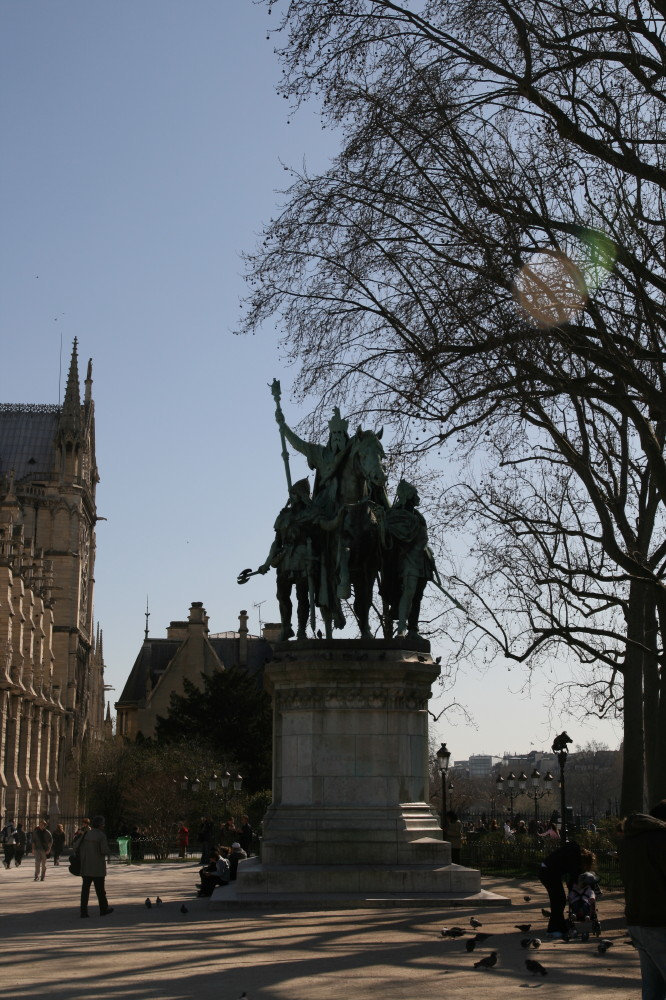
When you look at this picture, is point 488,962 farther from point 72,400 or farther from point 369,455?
point 72,400

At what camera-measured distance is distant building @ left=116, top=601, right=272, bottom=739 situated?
91500 mm

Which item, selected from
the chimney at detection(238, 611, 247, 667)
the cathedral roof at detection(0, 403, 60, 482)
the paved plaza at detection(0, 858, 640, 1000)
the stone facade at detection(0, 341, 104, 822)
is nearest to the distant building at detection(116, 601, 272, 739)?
the chimney at detection(238, 611, 247, 667)

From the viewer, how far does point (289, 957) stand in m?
14.3

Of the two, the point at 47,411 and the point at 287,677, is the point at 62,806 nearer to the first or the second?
the point at 47,411

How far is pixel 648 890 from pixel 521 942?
642 cm

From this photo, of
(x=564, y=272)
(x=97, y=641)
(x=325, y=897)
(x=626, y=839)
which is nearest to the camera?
(x=626, y=839)

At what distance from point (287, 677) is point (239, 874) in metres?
3.23

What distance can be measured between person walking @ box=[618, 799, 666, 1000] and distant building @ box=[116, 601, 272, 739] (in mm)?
78234

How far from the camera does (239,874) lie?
824 inches

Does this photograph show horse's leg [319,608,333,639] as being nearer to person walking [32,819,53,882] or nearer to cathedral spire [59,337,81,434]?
person walking [32,819,53,882]

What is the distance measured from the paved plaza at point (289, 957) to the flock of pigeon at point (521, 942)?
10cm

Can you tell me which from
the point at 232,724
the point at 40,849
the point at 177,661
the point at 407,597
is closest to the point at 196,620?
the point at 177,661

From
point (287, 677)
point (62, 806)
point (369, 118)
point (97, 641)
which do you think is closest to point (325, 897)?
point (287, 677)

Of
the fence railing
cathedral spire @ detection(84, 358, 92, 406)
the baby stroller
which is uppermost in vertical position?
cathedral spire @ detection(84, 358, 92, 406)
